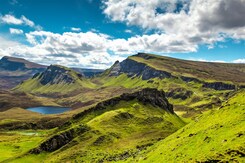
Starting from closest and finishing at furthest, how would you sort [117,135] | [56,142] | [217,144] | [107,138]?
[217,144], [107,138], [56,142], [117,135]

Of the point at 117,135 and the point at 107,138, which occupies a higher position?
Answer: the point at 117,135

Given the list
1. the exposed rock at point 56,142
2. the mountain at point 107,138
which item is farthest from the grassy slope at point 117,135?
the exposed rock at point 56,142

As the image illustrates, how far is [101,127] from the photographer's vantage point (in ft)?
498

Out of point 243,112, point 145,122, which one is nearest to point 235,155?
point 243,112

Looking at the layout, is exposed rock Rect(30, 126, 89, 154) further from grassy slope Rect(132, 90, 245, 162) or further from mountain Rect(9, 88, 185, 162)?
grassy slope Rect(132, 90, 245, 162)

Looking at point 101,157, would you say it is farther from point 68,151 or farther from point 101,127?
point 101,127

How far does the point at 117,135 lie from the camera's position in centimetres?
14675

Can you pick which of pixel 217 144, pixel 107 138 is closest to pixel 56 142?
pixel 107 138

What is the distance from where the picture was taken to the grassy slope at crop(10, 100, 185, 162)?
124 meters

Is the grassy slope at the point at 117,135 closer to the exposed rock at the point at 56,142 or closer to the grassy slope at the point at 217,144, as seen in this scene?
the exposed rock at the point at 56,142

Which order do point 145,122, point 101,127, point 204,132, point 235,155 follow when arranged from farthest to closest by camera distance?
1. point 145,122
2. point 101,127
3. point 204,132
4. point 235,155

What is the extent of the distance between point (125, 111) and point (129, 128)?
20947mm

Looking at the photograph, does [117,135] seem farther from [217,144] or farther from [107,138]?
[217,144]

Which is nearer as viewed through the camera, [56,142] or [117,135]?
[56,142]
